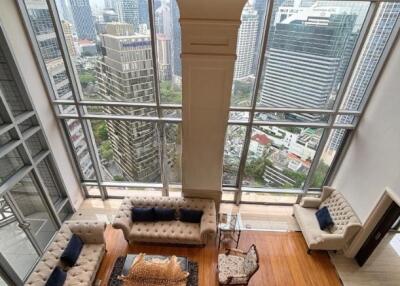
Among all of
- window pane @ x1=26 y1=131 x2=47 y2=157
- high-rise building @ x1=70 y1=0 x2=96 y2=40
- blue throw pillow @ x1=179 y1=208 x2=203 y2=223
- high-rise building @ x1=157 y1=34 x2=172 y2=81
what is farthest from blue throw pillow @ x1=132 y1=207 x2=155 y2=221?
high-rise building @ x1=70 y1=0 x2=96 y2=40

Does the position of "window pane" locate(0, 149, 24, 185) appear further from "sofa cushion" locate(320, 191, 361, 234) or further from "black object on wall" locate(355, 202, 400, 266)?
"black object on wall" locate(355, 202, 400, 266)

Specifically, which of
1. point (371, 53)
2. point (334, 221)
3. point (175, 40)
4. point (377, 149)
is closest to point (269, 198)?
point (334, 221)

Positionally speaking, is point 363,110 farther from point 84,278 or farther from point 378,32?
point 84,278

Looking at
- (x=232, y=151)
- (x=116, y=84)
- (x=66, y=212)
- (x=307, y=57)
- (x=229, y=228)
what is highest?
(x=307, y=57)

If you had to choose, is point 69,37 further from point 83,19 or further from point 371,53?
point 371,53

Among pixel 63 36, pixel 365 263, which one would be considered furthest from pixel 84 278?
pixel 365 263
